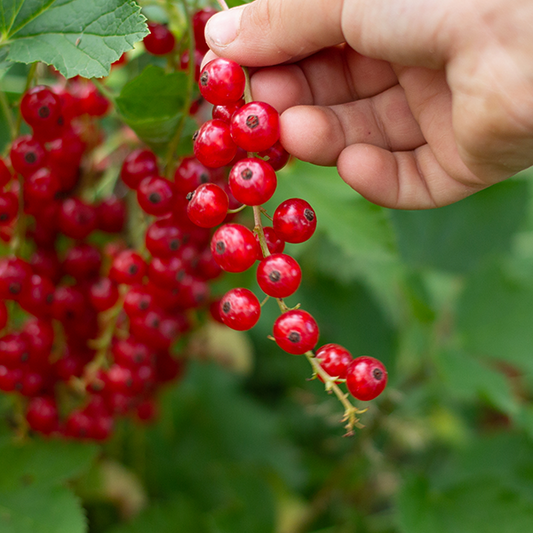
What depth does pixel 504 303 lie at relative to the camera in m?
1.26

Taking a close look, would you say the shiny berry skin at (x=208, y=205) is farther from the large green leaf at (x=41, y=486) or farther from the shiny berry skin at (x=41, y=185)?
the large green leaf at (x=41, y=486)

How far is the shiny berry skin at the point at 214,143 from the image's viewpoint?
0.58 meters

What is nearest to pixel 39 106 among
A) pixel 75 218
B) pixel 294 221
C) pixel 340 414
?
pixel 75 218

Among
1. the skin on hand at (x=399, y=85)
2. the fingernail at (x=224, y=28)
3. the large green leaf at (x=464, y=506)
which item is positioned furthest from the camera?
the large green leaf at (x=464, y=506)

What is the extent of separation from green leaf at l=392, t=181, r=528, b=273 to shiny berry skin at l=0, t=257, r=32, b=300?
903 millimetres

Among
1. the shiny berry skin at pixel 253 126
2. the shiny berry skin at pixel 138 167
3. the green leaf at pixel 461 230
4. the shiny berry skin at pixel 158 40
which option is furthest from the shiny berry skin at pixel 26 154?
the green leaf at pixel 461 230

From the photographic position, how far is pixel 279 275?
1.76 feet

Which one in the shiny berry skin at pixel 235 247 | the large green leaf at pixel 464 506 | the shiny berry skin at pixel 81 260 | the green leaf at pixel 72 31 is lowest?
the large green leaf at pixel 464 506

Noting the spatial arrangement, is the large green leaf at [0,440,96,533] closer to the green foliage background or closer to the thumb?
the green foliage background

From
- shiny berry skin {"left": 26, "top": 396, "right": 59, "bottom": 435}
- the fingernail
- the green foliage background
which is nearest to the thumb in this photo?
the fingernail

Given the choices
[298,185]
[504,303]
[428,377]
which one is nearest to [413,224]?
[504,303]

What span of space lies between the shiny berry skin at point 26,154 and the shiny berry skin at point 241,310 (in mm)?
378

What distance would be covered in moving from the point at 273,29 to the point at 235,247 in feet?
0.94

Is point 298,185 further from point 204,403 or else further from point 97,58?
point 204,403
